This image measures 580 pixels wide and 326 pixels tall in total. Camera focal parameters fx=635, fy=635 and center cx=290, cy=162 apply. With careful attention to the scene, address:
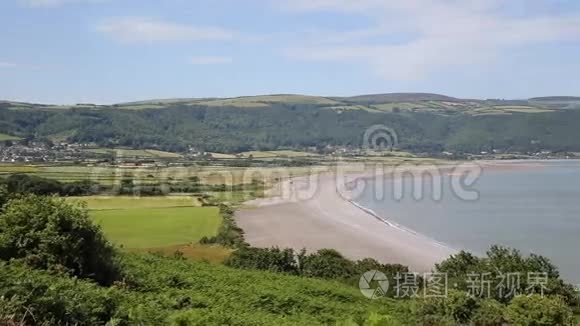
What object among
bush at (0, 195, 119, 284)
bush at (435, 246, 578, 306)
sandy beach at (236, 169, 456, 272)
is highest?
bush at (0, 195, 119, 284)

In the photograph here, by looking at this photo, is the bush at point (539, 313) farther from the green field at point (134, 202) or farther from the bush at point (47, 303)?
the green field at point (134, 202)

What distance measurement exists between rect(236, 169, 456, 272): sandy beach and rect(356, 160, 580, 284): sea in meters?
2.30

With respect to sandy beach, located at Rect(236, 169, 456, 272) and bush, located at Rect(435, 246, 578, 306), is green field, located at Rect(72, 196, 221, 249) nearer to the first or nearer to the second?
sandy beach, located at Rect(236, 169, 456, 272)

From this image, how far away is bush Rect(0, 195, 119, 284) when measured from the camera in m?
15.7

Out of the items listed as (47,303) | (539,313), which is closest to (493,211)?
(539,313)

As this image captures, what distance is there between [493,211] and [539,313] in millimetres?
48585

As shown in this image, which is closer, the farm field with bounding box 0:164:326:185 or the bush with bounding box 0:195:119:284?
the bush with bounding box 0:195:119:284

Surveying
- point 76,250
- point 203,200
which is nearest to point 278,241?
point 203,200

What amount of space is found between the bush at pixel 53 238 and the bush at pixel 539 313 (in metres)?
12.4

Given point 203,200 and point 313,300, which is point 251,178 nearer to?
point 203,200

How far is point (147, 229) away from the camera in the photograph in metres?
50.7

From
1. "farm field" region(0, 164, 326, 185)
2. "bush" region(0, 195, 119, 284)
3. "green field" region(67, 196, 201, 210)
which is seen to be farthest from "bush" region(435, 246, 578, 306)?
"farm field" region(0, 164, 326, 185)

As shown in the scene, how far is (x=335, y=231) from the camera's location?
184 ft

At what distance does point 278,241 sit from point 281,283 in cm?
2771
